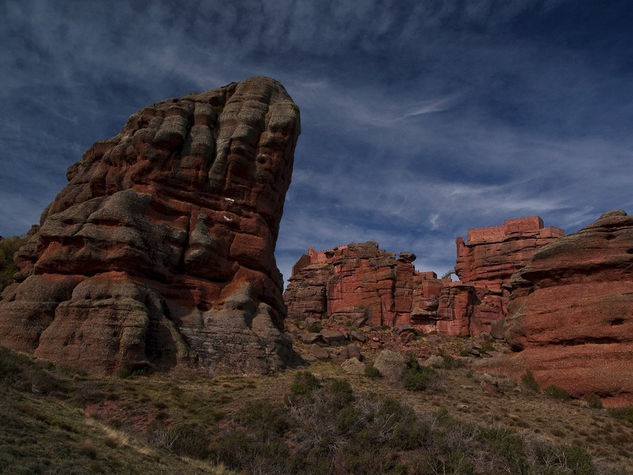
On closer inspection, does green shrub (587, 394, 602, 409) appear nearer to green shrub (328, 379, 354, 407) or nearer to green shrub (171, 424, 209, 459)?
green shrub (328, 379, 354, 407)

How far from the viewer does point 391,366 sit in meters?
26.4

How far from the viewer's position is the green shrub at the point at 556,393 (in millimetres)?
22234

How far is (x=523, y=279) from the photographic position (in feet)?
93.4

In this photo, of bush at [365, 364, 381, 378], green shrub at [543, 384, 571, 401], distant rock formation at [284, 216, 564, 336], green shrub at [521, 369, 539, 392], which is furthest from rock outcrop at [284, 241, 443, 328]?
green shrub at [543, 384, 571, 401]

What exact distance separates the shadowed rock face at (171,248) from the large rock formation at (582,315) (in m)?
14.6

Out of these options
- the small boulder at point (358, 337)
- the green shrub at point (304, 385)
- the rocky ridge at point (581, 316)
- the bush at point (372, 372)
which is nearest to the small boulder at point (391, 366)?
the bush at point (372, 372)

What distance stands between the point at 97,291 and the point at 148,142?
10993 mm

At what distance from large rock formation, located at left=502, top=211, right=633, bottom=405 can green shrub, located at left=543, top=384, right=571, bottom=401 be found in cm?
32

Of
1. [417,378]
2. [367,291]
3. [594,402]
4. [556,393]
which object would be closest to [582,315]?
[556,393]

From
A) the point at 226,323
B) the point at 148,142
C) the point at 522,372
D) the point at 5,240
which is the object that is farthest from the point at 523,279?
the point at 5,240

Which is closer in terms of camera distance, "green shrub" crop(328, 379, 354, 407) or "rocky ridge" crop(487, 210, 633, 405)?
"green shrub" crop(328, 379, 354, 407)

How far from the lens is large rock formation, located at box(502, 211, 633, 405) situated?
2195 centimetres

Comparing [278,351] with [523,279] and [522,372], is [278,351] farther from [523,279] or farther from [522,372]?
[523,279]

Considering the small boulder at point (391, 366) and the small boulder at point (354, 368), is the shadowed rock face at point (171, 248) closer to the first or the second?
the small boulder at point (354, 368)
